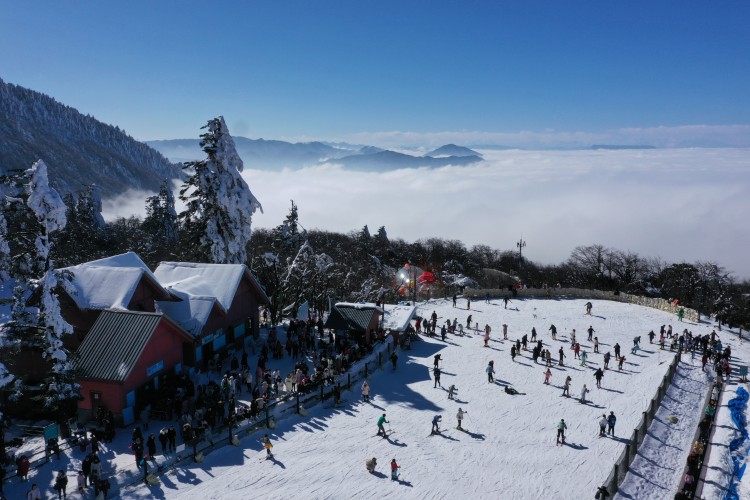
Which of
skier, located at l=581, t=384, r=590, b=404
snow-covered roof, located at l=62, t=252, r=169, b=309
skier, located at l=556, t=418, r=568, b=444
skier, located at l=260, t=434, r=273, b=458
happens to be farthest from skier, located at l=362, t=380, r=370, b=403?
snow-covered roof, located at l=62, t=252, r=169, b=309

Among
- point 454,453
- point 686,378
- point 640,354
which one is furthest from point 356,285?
point 454,453

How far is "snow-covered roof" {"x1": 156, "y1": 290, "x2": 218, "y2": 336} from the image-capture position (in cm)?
2659

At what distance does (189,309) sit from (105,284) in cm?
422

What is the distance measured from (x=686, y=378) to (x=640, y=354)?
4245mm

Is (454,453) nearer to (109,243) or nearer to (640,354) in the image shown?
(640,354)

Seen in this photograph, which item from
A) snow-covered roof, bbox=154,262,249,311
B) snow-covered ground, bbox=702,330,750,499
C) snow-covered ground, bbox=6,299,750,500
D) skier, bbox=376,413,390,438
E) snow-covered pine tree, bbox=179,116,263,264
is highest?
snow-covered pine tree, bbox=179,116,263,264

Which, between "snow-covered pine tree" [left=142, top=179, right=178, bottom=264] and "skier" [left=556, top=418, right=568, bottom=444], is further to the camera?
"snow-covered pine tree" [left=142, top=179, right=178, bottom=264]

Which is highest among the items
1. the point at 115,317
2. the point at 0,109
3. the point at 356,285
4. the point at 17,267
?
the point at 0,109

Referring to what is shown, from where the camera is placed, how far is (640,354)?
33.5 meters

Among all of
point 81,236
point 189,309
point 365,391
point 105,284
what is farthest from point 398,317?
point 81,236

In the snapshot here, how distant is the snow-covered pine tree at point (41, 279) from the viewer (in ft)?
61.0

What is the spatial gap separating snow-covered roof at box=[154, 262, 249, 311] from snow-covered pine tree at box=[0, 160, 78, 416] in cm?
917

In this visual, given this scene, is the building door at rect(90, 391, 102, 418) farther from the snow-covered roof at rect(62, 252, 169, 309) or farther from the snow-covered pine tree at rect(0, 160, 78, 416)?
the snow-covered roof at rect(62, 252, 169, 309)

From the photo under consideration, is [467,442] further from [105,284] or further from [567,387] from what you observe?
[105,284]
